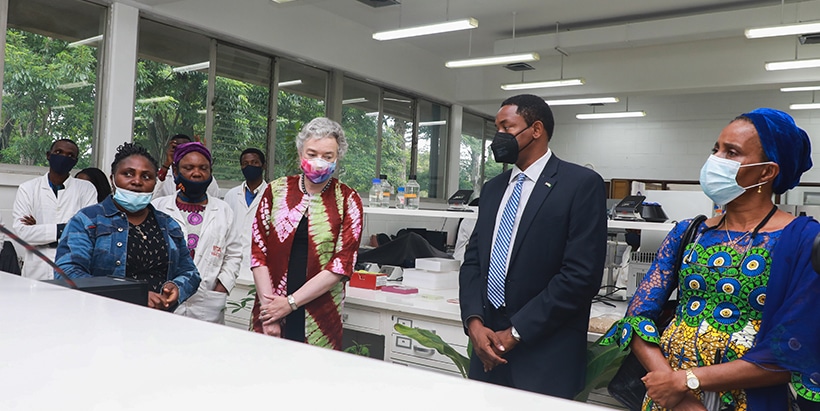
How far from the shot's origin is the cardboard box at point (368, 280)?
9.09 ft

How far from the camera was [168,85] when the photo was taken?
514 cm

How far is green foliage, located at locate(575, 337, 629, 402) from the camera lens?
173 cm

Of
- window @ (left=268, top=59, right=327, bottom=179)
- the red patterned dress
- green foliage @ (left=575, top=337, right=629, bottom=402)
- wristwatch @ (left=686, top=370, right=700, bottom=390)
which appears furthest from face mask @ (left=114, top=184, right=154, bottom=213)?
window @ (left=268, top=59, right=327, bottom=179)

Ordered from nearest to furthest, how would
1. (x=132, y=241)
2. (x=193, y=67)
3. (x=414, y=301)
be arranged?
(x=132, y=241)
(x=414, y=301)
(x=193, y=67)

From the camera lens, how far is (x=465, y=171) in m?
9.38

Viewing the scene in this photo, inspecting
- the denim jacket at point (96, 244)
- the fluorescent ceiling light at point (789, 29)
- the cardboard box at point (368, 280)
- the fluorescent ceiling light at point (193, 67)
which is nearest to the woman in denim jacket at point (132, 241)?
the denim jacket at point (96, 244)

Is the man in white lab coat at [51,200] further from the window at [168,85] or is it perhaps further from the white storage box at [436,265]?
the white storage box at [436,265]

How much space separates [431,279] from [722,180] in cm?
163

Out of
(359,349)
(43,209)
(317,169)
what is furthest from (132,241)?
(43,209)

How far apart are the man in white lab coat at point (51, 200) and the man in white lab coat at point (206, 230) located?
1.25 m

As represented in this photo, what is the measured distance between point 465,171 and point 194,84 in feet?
16.0

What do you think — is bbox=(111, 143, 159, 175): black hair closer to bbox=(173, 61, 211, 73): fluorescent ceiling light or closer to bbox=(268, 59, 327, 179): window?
bbox=(173, 61, 211, 73): fluorescent ceiling light

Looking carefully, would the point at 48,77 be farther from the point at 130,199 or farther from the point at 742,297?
the point at 742,297

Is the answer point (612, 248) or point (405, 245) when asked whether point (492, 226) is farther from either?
point (405, 245)
